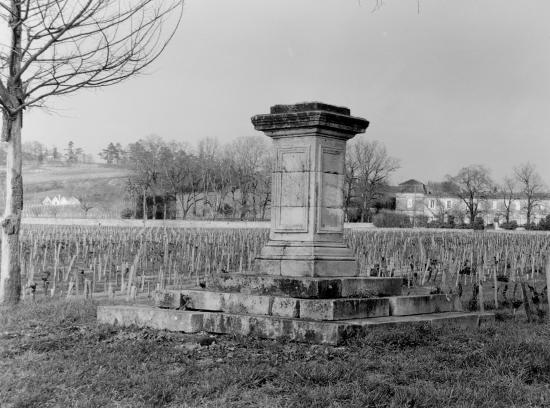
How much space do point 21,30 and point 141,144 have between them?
3189 inches

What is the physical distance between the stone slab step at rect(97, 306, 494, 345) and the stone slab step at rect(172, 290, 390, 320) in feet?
0.59

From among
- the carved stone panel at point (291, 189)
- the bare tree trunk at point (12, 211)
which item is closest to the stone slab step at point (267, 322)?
the carved stone panel at point (291, 189)

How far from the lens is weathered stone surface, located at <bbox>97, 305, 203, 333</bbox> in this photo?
29.0 feet

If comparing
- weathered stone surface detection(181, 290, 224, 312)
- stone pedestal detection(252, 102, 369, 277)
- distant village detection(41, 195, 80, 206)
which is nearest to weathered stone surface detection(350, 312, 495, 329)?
stone pedestal detection(252, 102, 369, 277)

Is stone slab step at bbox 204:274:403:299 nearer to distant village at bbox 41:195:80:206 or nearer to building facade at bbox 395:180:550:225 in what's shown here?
building facade at bbox 395:180:550:225

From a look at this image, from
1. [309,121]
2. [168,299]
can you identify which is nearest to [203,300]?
[168,299]

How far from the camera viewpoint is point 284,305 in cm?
867

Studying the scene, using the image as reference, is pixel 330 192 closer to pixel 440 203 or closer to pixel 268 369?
pixel 268 369

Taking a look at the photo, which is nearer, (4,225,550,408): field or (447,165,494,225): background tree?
(4,225,550,408): field

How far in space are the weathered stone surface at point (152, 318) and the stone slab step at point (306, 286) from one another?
2.93 feet

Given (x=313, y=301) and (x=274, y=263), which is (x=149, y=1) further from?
(x=313, y=301)

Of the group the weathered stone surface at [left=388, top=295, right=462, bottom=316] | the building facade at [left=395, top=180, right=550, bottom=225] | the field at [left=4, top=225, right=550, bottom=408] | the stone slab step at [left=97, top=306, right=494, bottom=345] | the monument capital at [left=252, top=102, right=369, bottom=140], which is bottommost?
the field at [left=4, top=225, right=550, bottom=408]

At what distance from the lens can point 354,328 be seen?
786 centimetres

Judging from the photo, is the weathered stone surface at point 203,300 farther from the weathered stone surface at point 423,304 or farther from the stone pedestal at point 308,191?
the weathered stone surface at point 423,304
